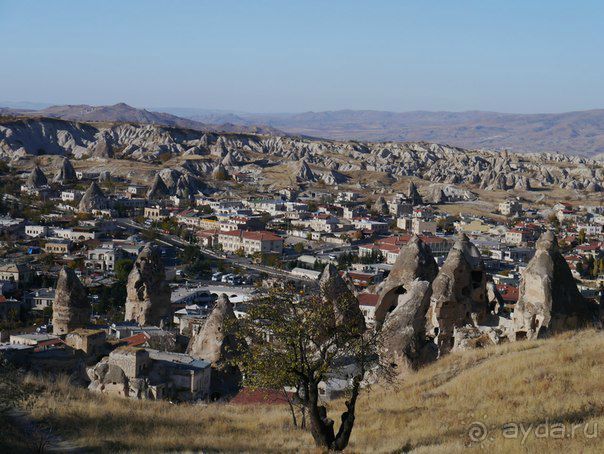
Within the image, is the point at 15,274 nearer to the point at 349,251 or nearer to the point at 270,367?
the point at 349,251

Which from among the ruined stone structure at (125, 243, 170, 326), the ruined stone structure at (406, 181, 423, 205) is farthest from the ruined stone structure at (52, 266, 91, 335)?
the ruined stone structure at (406, 181, 423, 205)

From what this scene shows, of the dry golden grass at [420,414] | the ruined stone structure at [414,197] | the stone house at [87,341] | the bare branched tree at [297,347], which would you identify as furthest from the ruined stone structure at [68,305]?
the ruined stone structure at [414,197]

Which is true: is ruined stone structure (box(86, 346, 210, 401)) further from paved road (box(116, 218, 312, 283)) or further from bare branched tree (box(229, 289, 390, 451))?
paved road (box(116, 218, 312, 283))

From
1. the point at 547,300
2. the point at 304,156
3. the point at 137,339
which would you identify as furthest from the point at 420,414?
the point at 304,156

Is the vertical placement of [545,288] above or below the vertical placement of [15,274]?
above

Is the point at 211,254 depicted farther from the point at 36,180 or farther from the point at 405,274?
the point at 405,274

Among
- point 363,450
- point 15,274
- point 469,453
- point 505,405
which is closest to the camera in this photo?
point 469,453

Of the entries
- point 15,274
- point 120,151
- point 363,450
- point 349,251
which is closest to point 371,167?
point 120,151
